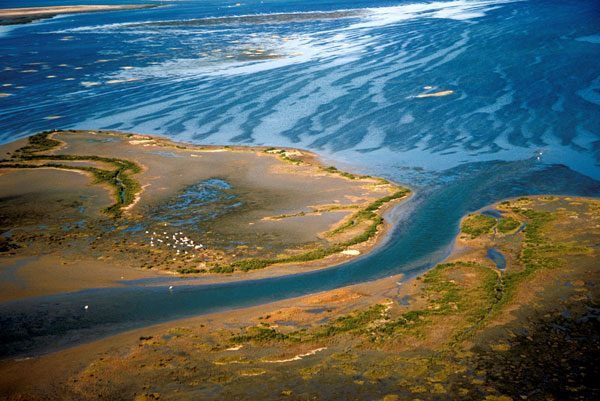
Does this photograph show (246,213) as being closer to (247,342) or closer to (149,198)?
(149,198)

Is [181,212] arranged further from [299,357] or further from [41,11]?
[41,11]

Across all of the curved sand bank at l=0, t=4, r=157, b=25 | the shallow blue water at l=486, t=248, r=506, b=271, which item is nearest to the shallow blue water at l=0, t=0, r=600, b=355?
the shallow blue water at l=486, t=248, r=506, b=271

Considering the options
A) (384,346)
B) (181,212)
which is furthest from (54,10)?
(384,346)

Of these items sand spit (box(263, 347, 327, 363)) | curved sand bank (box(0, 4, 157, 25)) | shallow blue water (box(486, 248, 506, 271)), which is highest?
curved sand bank (box(0, 4, 157, 25))

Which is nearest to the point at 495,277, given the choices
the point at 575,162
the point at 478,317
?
the point at 478,317

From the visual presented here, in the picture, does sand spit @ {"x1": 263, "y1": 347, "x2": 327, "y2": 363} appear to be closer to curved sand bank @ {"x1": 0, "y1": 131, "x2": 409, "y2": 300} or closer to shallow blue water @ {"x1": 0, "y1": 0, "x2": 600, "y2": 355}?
shallow blue water @ {"x1": 0, "y1": 0, "x2": 600, "y2": 355}

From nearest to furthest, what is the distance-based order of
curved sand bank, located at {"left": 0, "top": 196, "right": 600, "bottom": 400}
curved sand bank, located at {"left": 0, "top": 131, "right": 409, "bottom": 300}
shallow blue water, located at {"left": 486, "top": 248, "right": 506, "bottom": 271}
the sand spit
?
curved sand bank, located at {"left": 0, "top": 196, "right": 600, "bottom": 400}, the sand spit, shallow blue water, located at {"left": 486, "top": 248, "right": 506, "bottom": 271}, curved sand bank, located at {"left": 0, "top": 131, "right": 409, "bottom": 300}
